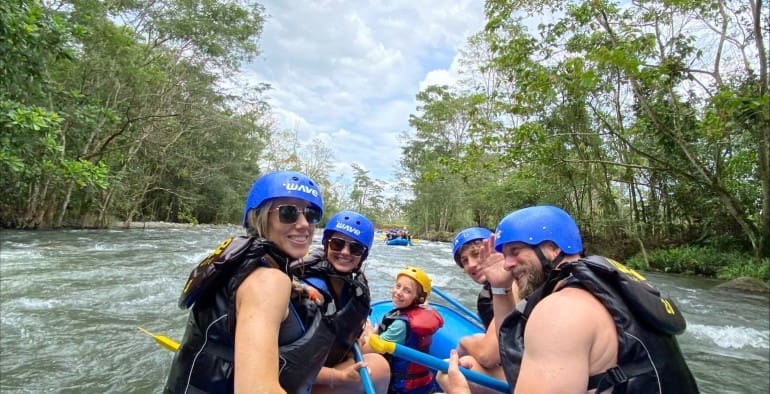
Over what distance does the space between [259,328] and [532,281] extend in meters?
1.07

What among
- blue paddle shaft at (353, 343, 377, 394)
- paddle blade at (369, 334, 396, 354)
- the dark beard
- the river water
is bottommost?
the river water

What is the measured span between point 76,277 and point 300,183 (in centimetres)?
736

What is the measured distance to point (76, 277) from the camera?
707 centimetres

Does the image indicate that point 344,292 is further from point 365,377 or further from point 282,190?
point 282,190

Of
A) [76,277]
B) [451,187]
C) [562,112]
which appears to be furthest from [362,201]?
[76,277]

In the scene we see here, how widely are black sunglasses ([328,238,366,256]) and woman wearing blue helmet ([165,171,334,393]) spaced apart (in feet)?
3.21

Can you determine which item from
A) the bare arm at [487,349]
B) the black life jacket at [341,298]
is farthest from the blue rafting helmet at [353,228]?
the bare arm at [487,349]

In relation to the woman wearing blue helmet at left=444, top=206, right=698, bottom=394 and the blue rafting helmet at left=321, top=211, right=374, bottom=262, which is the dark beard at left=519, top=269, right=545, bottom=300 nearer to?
the woman wearing blue helmet at left=444, top=206, right=698, bottom=394

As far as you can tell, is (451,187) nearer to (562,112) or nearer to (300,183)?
(562,112)

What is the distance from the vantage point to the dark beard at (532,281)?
5.47ft

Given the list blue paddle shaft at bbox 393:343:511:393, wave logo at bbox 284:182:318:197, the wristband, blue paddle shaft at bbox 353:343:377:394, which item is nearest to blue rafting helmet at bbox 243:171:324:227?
wave logo at bbox 284:182:318:197

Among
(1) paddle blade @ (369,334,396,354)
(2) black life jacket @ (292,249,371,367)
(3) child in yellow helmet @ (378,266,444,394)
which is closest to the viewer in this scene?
(2) black life jacket @ (292,249,371,367)

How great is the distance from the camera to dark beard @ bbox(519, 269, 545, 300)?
1667 mm

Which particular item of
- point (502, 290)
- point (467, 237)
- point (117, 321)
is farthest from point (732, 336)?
point (117, 321)
